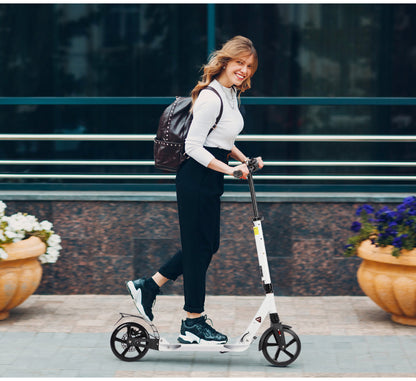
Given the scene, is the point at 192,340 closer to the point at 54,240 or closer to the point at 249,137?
the point at 54,240

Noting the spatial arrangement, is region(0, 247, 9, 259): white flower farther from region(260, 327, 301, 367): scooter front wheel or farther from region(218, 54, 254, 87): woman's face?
region(218, 54, 254, 87): woman's face

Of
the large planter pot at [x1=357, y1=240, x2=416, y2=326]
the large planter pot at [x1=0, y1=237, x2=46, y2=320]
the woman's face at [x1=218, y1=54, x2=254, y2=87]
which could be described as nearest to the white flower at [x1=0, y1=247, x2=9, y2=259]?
the large planter pot at [x1=0, y1=237, x2=46, y2=320]

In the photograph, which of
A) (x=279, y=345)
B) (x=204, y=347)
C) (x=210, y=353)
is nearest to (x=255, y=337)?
(x=279, y=345)

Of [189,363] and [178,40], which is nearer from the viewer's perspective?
[189,363]

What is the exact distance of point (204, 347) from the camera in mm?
5141

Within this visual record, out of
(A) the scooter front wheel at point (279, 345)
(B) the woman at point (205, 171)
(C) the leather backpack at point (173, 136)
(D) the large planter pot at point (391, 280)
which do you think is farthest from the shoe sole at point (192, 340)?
(D) the large planter pot at point (391, 280)

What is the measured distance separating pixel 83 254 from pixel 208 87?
2.69 meters

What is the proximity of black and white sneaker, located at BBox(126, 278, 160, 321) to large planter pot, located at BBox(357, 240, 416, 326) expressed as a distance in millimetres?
1826

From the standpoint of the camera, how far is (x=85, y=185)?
7.45 metres

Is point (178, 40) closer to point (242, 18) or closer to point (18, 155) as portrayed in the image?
point (242, 18)

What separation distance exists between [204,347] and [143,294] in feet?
1.84

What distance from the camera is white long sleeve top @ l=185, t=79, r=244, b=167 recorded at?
496 cm

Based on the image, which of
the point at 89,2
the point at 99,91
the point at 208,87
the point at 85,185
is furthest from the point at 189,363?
the point at 89,2

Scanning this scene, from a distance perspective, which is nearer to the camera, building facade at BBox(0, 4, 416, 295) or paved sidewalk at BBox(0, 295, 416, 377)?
paved sidewalk at BBox(0, 295, 416, 377)
